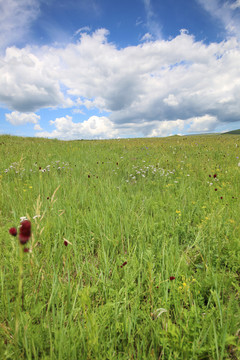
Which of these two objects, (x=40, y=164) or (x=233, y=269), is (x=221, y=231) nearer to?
(x=233, y=269)

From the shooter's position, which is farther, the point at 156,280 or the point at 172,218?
the point at 172,218

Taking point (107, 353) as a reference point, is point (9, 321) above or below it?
above

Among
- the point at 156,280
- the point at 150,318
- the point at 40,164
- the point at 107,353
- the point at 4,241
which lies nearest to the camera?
the point at 107,353

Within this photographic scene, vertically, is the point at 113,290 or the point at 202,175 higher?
the point at 202,175

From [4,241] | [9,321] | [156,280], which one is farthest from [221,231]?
[4,241]

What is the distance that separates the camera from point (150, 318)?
139 centimetres

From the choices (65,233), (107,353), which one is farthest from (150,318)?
(65,233)

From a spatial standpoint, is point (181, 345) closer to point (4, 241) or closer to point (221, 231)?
point (221, 231)

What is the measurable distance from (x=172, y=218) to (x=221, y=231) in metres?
0.72

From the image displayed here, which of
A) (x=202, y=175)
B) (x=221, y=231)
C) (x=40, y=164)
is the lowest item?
(x=221, y=231)

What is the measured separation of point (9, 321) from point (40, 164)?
555 centimetres

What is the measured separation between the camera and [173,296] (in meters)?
1.59

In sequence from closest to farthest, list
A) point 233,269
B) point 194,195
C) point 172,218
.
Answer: point 233,269
point 172,218
point 194,195

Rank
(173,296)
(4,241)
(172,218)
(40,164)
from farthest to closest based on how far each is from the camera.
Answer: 1. (40,164)
2. (172,218)
3. (4,241)
4. (173,296)
